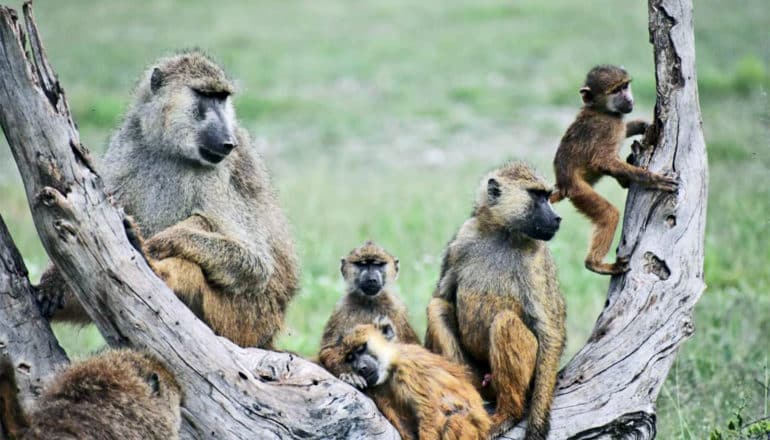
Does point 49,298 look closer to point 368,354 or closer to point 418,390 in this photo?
point 368,354

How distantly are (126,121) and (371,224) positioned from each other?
6957 millimetres

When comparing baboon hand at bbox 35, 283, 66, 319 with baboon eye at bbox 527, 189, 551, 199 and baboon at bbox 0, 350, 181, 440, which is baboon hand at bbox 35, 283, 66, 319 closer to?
baboon at bbox 0, 350, 181, 440

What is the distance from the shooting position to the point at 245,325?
247 inches

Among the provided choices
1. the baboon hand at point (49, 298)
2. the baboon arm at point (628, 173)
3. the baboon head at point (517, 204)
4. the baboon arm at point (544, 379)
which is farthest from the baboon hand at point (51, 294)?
the baboon arm at point (628, 173)

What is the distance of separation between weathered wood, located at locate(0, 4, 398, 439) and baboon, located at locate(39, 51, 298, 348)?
666 mm

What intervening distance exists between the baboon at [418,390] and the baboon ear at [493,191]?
110 centimetres

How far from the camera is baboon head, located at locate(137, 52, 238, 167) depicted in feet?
20.1

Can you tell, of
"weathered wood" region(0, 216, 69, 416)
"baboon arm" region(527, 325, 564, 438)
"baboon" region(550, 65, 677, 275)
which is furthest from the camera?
"baboon" region(550, 65, 677, 275)

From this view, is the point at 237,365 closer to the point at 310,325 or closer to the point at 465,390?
the point at 465,390

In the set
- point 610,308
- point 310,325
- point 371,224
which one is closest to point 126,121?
point 610,308

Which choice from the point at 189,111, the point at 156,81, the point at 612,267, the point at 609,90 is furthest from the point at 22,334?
the point at 609,90

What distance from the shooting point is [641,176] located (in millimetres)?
6062

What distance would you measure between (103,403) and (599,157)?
3333 millimetres

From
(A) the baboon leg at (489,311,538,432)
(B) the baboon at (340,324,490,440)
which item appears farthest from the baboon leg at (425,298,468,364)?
(A) the baboon leg at (489,311,538,432)
